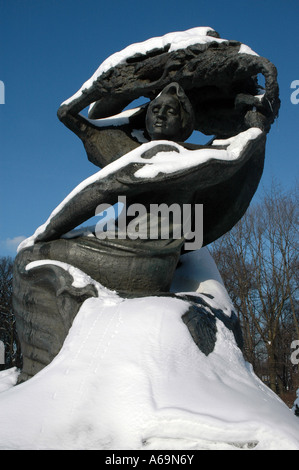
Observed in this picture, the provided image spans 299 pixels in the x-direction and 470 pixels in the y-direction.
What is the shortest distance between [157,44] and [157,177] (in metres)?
1.22

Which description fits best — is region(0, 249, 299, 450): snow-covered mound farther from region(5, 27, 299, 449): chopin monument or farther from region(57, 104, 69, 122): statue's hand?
region(57, 104, 69, 122): statue's hand

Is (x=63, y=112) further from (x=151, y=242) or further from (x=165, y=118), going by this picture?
(x=151, y=242)

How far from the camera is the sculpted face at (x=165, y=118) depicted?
3244 mm

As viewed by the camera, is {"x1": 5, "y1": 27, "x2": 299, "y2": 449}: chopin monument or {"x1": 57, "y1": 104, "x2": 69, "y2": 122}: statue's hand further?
{"x1": 57, "y1": 104, "x2": 69, "y2": 122}: statue's hand

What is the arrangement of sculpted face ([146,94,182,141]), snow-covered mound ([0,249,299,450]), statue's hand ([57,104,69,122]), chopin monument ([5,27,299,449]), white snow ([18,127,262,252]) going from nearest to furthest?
snow-covered mound ([0,249,299,450]), chopin monument ([5,27,299,449]), white snow ([18,127,262,252]), sculpted face ([146,94,182,141]), statue's hand ([57,104,69,122])

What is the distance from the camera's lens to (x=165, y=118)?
10.7 feet

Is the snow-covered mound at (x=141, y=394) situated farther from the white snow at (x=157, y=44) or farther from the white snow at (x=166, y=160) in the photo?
the white snow at (x=157, y=44)

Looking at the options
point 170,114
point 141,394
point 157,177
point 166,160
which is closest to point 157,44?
point 170,114

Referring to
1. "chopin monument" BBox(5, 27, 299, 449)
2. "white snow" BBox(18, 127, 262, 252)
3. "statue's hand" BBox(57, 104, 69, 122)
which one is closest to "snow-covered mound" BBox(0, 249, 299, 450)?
"chopin monument" BBox(5, 27, 299, 449)

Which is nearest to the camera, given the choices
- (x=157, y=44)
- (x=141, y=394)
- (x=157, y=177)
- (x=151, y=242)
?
(x=141, y=394)

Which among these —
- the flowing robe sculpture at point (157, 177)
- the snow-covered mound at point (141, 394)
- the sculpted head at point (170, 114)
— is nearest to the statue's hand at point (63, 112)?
the flowing robe sculpture at point (157, 177)

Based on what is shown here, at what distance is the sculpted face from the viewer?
3.24 m
